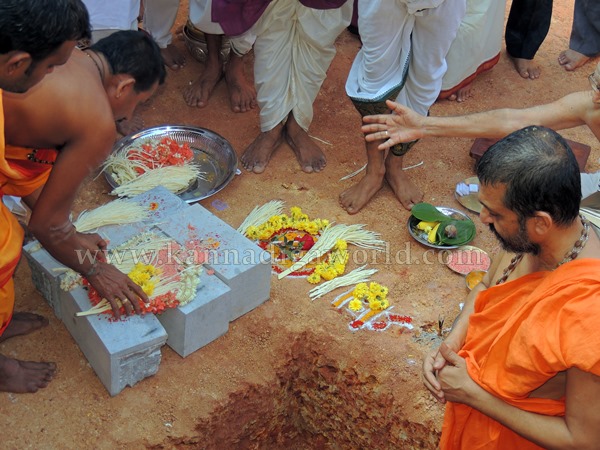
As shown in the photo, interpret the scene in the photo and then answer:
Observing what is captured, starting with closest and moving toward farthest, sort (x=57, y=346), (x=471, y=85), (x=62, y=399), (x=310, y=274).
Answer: (x=62, y=399)
(x=57, y=346)
(x=310, y=274)
(x=471, y=85)

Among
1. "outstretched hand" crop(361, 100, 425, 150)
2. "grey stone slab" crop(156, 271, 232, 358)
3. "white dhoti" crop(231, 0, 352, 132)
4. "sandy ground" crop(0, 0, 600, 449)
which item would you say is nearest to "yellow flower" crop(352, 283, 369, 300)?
"sandy ground" crop(0, 0, 600, 449)

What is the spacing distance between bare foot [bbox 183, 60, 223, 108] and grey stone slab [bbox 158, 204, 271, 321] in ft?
5.96

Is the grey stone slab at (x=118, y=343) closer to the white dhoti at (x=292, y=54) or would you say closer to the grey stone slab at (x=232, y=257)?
the grey stone slab at (x=232, y=257)

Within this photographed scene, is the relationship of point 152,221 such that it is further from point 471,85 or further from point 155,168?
point 471,85

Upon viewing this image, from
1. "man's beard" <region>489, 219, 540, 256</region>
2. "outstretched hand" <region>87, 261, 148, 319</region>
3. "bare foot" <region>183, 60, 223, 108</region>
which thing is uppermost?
"man's beard" <region>489, 219, 540, 256</region>

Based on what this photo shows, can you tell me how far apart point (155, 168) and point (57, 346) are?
156 centimetres

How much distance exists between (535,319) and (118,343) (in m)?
1.97

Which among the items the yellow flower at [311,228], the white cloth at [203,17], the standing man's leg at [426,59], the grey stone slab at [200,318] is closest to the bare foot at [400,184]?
the standing man's leg at [426,59]

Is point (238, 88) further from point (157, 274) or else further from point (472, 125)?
point (472, 125)

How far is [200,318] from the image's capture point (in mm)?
3760

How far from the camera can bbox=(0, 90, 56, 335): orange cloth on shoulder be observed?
323cm

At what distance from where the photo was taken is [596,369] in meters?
2.27

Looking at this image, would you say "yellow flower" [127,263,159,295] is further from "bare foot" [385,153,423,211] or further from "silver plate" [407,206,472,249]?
"bare foot" [385,153,423,211]

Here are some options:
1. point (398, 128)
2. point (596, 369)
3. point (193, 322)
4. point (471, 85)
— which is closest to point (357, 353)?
point (193, 322)
